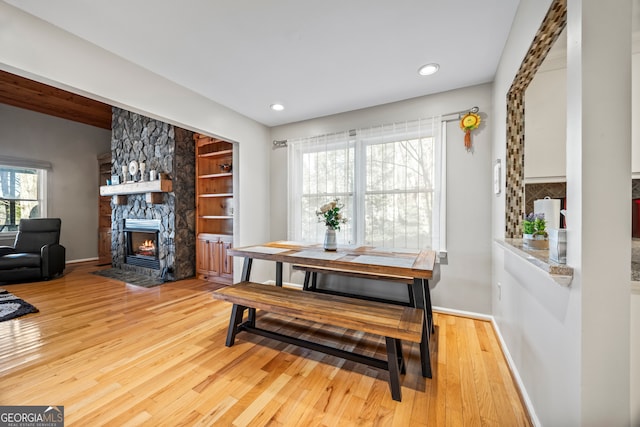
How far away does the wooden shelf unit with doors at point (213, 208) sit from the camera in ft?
13.2

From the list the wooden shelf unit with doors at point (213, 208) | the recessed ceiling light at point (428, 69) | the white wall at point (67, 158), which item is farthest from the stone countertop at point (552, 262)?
the white wall at point (67, 158)

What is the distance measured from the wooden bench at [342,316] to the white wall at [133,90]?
56.0 inches

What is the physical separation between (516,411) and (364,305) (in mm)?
1006

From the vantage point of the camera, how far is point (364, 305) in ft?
5.97

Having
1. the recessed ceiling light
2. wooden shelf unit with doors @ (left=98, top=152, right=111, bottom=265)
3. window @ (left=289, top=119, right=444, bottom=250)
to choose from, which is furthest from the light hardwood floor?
wooden shelf unit with doors @ (left=98, top=152, right=111, bottom=265)

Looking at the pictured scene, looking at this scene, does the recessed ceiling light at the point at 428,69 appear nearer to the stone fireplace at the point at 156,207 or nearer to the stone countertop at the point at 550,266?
the stone countertop at the point at 550,266

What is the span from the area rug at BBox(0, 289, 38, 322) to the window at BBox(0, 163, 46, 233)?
9.13 feet

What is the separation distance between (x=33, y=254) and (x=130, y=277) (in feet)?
4.98

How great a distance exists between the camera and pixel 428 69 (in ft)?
7.62

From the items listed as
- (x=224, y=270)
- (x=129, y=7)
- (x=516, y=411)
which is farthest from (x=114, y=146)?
(x=516, y=411)

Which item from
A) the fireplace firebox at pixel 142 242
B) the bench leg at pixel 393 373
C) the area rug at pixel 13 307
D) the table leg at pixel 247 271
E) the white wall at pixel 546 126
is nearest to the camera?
the bench leg at pixel 393 373

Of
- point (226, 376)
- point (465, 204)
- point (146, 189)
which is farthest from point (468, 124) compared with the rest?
point (146, 189)

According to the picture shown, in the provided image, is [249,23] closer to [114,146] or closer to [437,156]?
[437,156]

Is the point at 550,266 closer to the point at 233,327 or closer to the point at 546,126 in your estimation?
the point at 546,126
